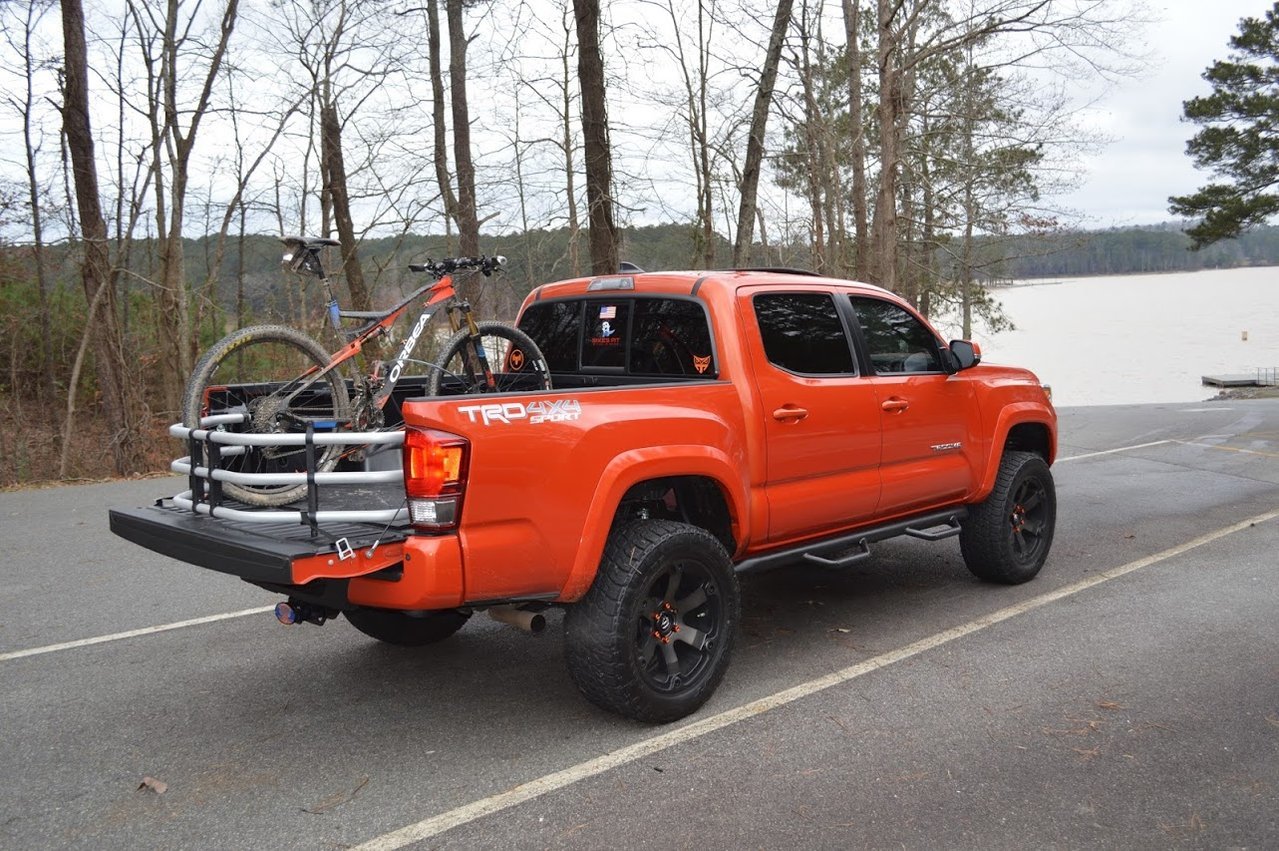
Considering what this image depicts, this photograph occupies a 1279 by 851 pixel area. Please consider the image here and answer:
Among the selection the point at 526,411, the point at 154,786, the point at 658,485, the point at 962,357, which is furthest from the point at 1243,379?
the point at 154,786

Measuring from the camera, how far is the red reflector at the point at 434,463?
3.47m

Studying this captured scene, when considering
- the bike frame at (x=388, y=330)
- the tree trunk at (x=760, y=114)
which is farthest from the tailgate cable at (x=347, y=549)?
the tree trunk at (x=760, y=114)

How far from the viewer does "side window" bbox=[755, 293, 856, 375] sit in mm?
4902

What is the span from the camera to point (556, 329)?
566 centimetres

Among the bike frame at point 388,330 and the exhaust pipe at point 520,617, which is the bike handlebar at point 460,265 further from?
the exhaust pipe at point 520,617

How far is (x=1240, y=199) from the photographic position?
33.0 meters

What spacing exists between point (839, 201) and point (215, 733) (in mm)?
20772

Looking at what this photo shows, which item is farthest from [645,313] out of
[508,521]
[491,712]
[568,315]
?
[491,712]

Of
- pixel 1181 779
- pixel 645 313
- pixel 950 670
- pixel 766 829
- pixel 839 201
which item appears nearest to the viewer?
pixel 766 829

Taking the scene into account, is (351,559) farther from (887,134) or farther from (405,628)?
(887,134)

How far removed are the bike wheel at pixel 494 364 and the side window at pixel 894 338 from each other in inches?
73.8

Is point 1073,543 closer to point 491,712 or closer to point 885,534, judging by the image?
point 885,534

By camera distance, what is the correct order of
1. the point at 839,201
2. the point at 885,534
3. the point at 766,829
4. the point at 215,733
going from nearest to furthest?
the point at 766,829
the point at 215,733
the point at 885,534
the point at 839,201

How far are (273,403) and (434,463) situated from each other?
1473 millimetres
